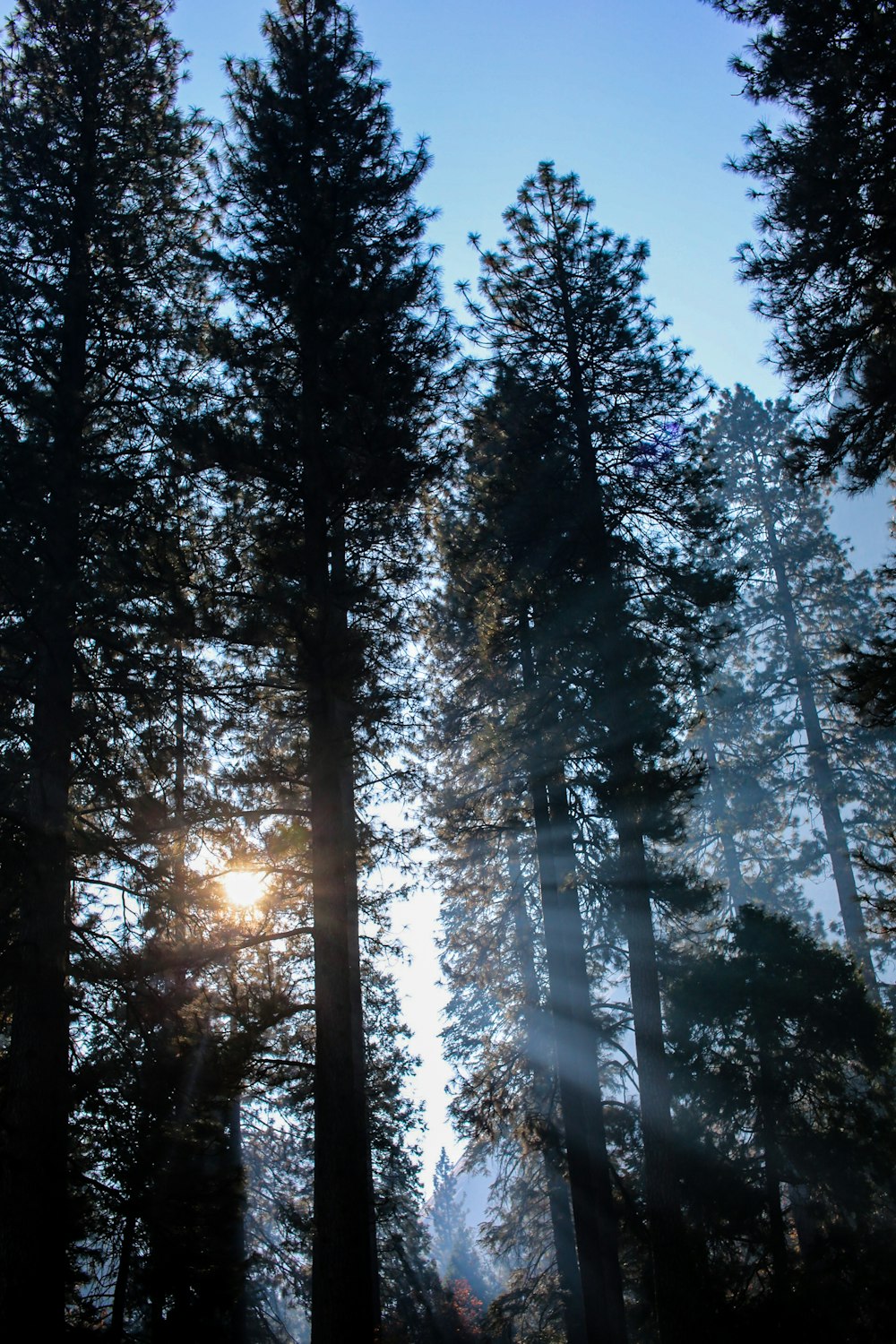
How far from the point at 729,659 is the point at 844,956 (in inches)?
656

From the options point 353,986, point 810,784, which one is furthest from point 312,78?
point 810,784

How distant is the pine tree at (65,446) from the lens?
8.88m

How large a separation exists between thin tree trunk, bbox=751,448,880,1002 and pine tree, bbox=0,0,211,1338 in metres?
19.1

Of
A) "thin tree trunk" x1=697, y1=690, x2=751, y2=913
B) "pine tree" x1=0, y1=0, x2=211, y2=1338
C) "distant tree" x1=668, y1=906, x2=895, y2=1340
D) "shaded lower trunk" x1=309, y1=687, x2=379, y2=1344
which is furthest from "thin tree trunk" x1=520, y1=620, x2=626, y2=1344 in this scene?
"thin tree trunk" x1=697, y1=690, x2=751, y2=913

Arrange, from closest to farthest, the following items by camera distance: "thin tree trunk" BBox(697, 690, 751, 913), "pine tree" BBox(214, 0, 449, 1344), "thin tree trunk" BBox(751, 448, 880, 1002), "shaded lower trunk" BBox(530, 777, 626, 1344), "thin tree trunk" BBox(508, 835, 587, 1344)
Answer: "pine tree" BBox(214, 0, 449, 1344), "shaded lower trunk" BBox(530, 777, 626, 1344), "thin tree trunk" BBox(508, 835, 587, 1344), "thin tree trunk" BBox(751, 448, 880, 1002), "thin tree trunk" BBox(697, 690, 751, 913)

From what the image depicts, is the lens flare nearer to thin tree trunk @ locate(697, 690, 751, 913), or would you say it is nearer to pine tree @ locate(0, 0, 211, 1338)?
pine tree @ locate(0, 0, 211, 1338)

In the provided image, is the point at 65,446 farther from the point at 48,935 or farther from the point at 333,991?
the point at 333,991

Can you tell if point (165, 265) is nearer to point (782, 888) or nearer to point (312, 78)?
point (312, 78)

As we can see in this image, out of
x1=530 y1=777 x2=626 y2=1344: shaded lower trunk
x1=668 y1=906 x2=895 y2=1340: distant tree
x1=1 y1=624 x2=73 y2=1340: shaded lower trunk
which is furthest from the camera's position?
x1=668 y1=906 x2=895 y2=1340: distant tree

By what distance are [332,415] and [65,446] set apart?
2915mm

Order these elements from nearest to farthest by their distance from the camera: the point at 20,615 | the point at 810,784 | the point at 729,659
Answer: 1. the point at 20,615
2. the point at 810,784
3. the point at 729,659

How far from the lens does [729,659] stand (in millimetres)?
30719

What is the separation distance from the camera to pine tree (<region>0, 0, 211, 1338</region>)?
8.88 m

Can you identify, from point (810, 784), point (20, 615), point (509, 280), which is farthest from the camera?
point (810, 784)
